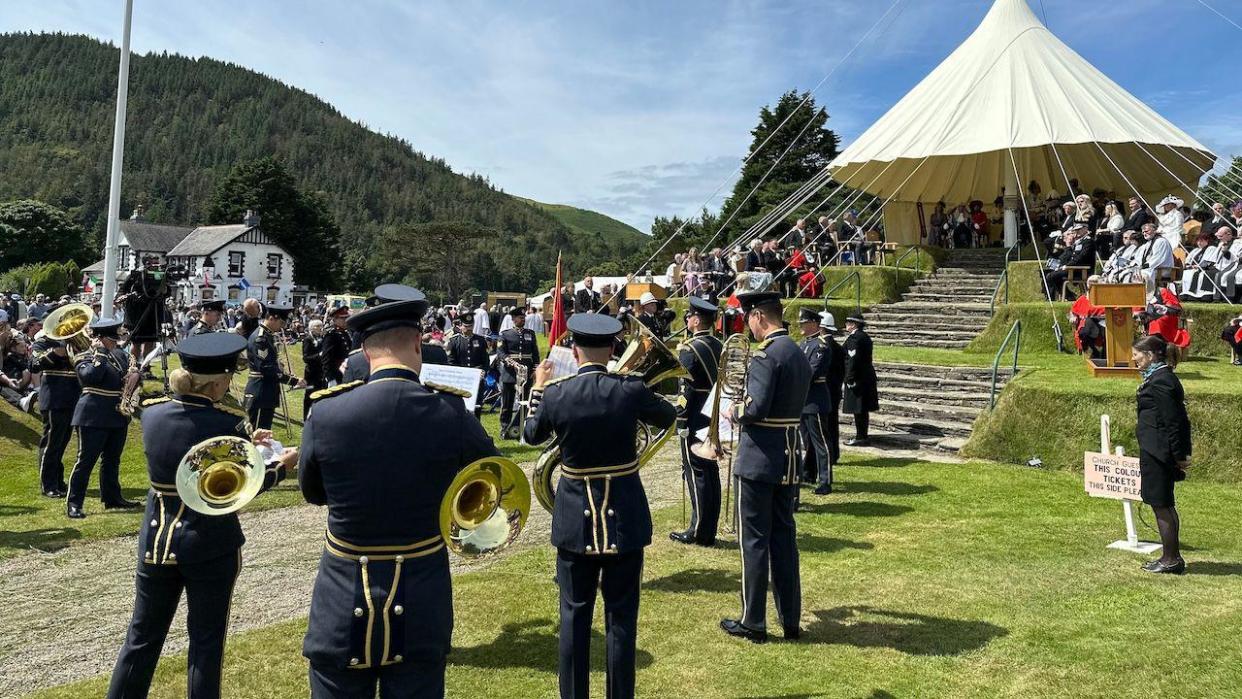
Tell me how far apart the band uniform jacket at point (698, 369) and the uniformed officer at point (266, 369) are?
5248 mm

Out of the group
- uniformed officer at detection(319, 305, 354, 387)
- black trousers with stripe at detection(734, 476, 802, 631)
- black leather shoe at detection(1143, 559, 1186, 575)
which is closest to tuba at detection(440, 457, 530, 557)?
black trousers with stripe at detection(734, 476, 802, 631)

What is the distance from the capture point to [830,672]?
478cm

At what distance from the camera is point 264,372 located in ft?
33.0

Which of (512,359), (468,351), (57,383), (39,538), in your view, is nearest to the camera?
(39,538)

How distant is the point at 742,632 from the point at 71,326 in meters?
8.57

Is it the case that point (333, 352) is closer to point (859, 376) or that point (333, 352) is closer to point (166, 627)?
point (166, 627)

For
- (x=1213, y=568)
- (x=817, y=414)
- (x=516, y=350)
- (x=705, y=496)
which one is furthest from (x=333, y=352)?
(x=1213, y=568)

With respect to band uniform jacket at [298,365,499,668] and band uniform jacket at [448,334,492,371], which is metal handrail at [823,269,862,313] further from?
band uniform jacket at [298,365,499,668]

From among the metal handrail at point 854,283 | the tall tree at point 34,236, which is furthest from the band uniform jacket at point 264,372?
the tall tree at point 34,236

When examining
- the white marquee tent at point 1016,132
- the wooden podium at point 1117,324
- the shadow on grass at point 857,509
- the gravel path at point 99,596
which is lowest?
the gravel path at point 99,596

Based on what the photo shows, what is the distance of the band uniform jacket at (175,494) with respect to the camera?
3.77 m

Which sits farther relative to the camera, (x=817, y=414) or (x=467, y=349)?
(x=467, y=349)

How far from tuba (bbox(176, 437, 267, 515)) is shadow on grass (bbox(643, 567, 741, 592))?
350 cm

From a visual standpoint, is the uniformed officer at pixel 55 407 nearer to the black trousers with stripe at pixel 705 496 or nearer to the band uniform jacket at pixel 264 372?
the band uniform jacket at pixel 264 372
